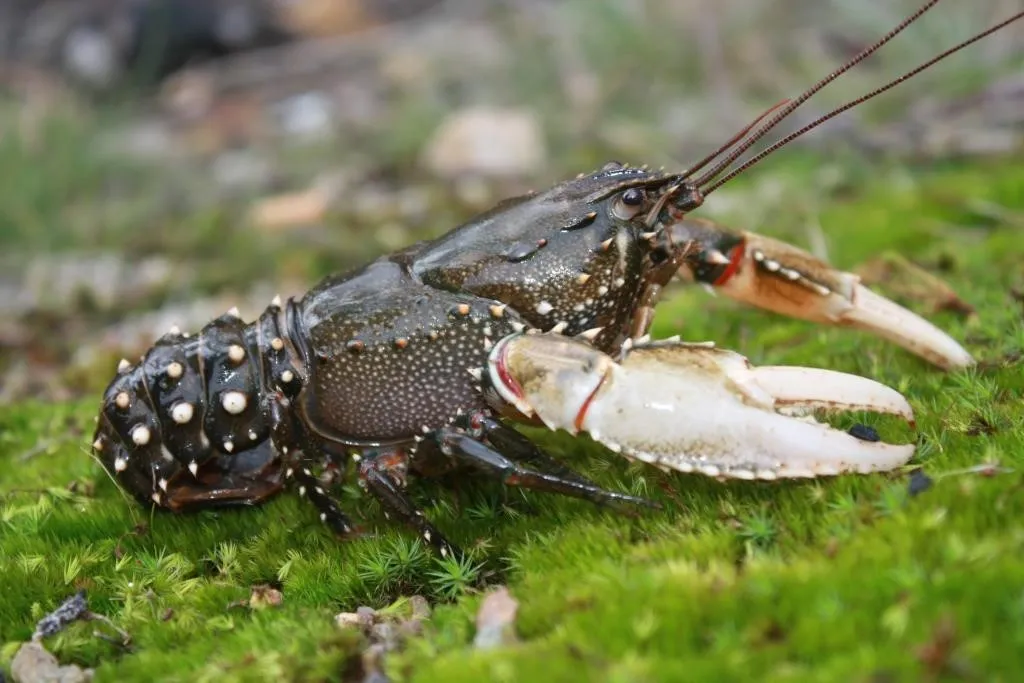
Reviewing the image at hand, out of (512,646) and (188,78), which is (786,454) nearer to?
(512,646)

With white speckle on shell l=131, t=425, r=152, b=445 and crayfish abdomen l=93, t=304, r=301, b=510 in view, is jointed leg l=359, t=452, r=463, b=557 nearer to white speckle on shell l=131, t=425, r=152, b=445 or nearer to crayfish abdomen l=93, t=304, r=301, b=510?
crayfish abdomen l=93, t=304, r=301, b=510

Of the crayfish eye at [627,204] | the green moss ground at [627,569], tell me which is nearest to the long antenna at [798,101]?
the crayfish eye at [627,204]

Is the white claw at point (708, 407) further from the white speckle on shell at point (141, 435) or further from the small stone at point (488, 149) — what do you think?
the small stone at point (488, 149)

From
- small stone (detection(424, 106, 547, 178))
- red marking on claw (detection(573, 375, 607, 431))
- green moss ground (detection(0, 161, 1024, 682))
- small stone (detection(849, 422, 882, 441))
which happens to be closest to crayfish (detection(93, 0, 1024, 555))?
red marking on claw (detection(573, 375, 607, 431))

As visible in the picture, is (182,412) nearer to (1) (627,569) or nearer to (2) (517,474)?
(2) (517,474)

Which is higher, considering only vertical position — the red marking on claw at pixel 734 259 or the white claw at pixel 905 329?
the red marking on claw at pixel 734 259

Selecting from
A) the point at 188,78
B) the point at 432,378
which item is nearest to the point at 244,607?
the point at 432,378
